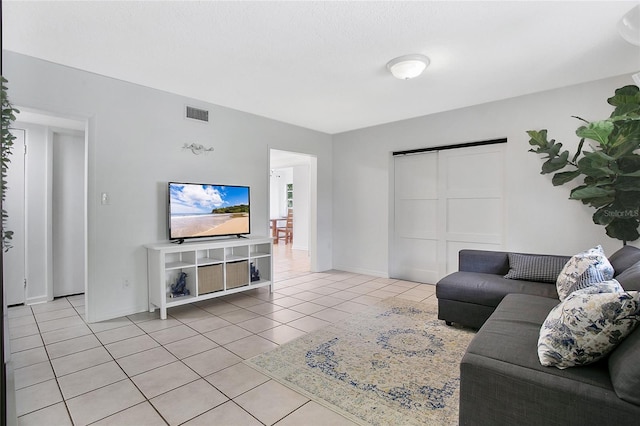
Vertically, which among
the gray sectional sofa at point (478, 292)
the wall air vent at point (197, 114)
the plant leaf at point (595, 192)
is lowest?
the gray sectional sofa at point (478, 292)

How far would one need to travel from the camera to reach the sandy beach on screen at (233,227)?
4.08 m

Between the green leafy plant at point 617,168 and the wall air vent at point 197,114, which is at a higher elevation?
the wall air vent at point 197,114

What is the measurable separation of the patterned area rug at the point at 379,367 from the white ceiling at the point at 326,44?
2502mm

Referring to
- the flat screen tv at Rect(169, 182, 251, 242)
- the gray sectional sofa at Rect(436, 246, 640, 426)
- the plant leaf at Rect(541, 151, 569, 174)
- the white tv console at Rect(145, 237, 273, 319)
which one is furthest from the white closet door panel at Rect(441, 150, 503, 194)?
the flat screen tv at Rect(169, 182, 251, 242)

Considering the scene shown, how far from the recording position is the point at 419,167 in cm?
496

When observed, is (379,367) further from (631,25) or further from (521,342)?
(631,25)

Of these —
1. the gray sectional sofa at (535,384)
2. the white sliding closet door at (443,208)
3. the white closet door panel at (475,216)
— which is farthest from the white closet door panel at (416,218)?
the gray sectional sofa at (535,384)

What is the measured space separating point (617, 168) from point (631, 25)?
1.24 metres

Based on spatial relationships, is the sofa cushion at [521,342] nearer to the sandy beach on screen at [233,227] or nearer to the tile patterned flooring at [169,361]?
the tile patterned flooring at [169,361]

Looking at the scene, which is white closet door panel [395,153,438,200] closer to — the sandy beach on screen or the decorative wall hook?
the sandy beach on screen

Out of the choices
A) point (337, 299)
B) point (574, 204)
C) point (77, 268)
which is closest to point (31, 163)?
point (77, 268)

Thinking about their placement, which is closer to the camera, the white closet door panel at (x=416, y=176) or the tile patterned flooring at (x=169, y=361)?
the tile patterned flooring at (x=169, y=361)

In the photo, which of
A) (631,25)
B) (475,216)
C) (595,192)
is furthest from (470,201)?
(631,25)

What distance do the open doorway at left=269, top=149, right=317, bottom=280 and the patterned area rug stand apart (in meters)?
2.70
